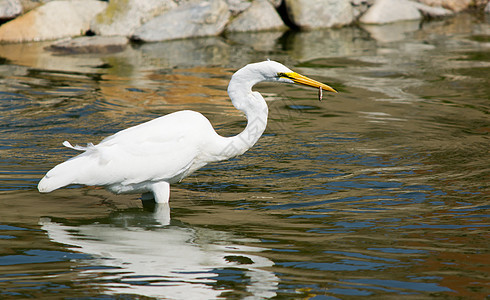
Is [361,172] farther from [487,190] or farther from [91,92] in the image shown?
[91,92]

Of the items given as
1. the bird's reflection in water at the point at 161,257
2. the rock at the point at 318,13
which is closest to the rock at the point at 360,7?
the rock at the point at 318,13

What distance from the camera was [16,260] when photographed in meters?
4.78

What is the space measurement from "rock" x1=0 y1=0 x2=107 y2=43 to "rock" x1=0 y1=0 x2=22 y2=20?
208 millimetres

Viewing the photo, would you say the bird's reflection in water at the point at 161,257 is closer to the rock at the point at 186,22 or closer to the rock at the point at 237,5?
the rock at the point at 186,22

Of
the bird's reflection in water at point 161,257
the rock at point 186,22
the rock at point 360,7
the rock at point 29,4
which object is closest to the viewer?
the bird's reflection in water at point 161,257

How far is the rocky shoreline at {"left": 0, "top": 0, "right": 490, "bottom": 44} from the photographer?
1499cm

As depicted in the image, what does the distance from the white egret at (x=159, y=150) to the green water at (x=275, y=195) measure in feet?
1.07

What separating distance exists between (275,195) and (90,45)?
30.9 feet

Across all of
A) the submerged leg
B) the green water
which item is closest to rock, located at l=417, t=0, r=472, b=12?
the green water

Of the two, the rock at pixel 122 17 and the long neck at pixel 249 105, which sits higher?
the rock at pixel 122 17

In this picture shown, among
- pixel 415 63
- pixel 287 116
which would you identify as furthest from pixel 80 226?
pixel 415 63

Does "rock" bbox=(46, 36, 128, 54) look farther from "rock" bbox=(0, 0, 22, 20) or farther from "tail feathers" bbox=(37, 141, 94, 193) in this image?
"tail feathers" bbox=(37, 141, 94, 193)

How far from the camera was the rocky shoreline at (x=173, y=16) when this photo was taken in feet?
49.2

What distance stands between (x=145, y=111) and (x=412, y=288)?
20.3 ft
